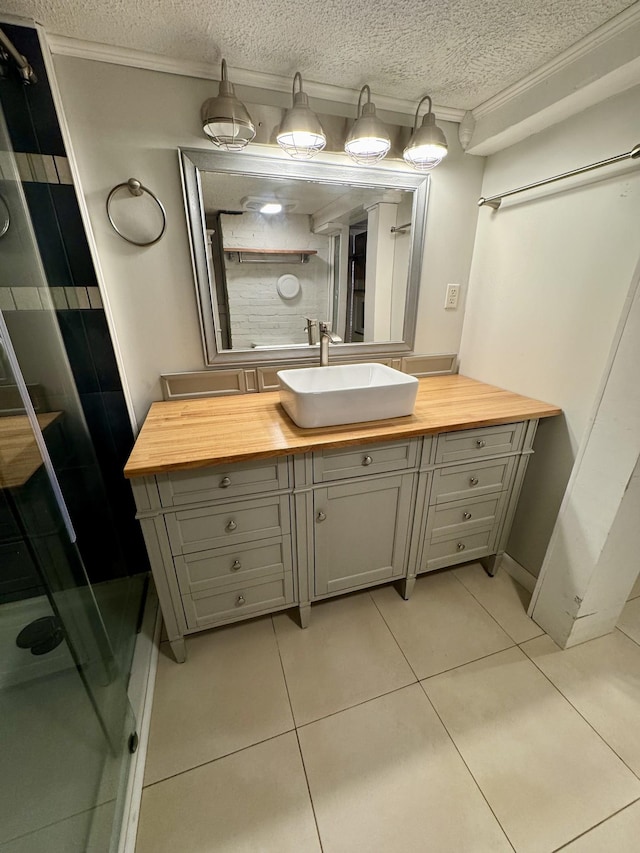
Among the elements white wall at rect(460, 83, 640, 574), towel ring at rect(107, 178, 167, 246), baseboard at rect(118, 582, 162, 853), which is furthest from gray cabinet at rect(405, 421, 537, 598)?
towel ring at rect(107, 178, 167, 246)

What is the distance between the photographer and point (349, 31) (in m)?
0.96

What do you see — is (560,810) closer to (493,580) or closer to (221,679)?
(493,580)

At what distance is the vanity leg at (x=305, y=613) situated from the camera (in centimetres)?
133

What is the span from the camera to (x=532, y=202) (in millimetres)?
1340

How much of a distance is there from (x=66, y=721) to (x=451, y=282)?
206 cm

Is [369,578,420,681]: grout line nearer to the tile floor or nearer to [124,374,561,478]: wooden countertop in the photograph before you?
the tile floor

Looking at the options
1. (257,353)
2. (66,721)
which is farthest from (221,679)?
(257,353)

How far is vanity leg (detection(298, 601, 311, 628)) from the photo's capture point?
4.37 feet

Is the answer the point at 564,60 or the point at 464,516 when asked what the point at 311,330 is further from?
the point at 564,60

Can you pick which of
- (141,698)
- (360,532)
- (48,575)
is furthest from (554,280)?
(141,698)

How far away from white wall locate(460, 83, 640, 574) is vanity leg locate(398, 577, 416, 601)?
0.56m

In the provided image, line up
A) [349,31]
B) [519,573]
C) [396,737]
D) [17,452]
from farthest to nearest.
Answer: [519,573]
[396,737]
[349,31]
[17,452]

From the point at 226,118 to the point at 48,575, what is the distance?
57.0 inches

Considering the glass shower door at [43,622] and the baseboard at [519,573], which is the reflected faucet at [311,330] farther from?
the baseboard at [519,573]
